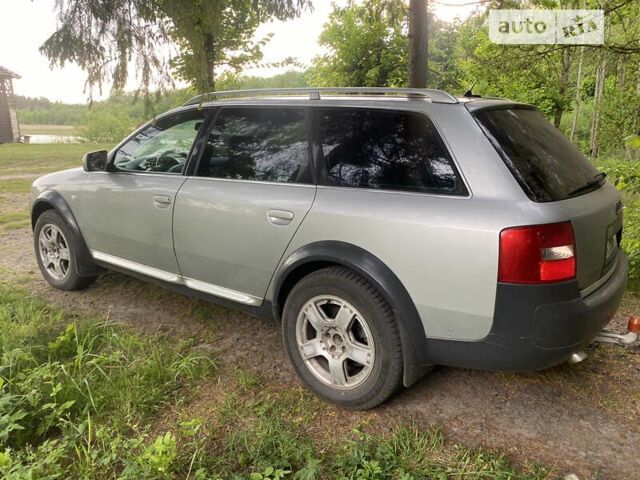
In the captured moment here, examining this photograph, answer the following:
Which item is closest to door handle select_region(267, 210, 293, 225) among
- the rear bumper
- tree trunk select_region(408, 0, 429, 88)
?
the rear bumper

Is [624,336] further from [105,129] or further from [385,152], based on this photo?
[105,129]

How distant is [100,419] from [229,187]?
153 cm

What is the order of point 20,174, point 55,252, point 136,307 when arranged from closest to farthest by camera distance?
point 136,307 → point 55,252 → point 20,174

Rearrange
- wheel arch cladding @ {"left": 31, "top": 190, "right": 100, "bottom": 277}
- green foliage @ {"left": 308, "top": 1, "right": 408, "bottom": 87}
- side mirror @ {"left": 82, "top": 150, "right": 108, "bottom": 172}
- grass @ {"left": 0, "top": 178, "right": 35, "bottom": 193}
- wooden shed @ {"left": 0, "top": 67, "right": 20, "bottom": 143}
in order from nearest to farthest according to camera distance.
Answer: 1. side mirror @ {"left": 82, "top": 150, "right": 108, "bottom": 172}
2. wheel arch cladding @ {"left": 31, "top": 190, "right": 100, "bottom": 277}
3. green foliage @ {"left": 308, "top": 1, "right": 408, "bottom": 87}
4. grass @ {"left": 0, "top": 178, "right": 35, "bottom": 193}
5. wooden shed @ {"left": 0, "top": 67, "right": 20, "bottom": 143}

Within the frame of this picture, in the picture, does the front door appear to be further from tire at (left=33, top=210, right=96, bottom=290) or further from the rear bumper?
the rear bumper

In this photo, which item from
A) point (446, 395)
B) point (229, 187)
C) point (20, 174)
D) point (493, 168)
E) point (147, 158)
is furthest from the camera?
point (20, 174)

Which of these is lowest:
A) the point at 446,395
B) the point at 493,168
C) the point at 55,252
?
the point at 446,395

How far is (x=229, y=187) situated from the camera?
124 inches

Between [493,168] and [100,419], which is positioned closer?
[493,168]

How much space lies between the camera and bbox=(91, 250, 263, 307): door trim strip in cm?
312

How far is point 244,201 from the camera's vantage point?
3.02 meters

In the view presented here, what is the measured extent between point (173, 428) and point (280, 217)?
1275 millimetres

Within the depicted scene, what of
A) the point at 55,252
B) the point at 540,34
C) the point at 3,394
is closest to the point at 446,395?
the point at 3,394

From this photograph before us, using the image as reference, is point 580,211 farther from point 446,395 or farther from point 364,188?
point 446,395
